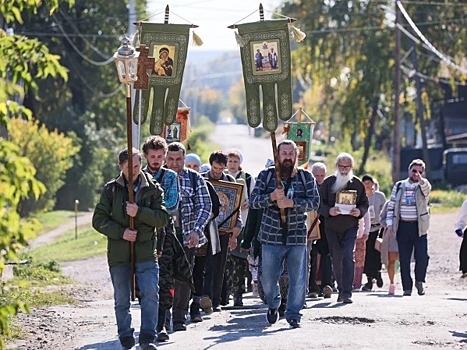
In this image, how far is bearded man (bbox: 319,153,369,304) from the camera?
51.4 ft

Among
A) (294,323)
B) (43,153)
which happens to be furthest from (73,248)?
(294,323)

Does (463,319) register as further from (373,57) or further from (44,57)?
(373,57)

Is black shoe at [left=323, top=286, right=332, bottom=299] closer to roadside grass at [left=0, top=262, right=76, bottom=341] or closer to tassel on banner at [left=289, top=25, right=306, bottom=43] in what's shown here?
roadside grass at [left=0, top=262, right=76, bottom=341]

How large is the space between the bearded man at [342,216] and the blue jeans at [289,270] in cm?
262

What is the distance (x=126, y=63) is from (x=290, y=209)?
7.36 ft

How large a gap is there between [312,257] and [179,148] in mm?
4555

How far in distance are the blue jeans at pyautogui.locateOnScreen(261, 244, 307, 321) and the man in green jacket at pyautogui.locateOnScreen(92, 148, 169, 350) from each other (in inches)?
83.8

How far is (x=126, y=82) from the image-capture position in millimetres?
12000

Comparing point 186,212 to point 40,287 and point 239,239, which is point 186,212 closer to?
point 239,239

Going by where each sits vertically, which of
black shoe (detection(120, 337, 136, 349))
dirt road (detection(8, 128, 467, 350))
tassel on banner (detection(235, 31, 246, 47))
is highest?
tassel on banner (detection(235, 31, 246, 47))

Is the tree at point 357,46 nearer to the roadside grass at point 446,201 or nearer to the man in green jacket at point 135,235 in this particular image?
the roadside grass at point 446,201

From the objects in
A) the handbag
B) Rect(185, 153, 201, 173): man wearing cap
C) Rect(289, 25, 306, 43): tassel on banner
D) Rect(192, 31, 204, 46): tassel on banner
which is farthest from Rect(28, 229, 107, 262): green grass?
Rect(289, 25, 306, 43): tassel on banner

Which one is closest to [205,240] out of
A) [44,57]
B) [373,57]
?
[44,57]

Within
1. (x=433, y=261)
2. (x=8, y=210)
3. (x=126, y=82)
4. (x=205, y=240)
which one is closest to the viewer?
(x=8, y=210)
